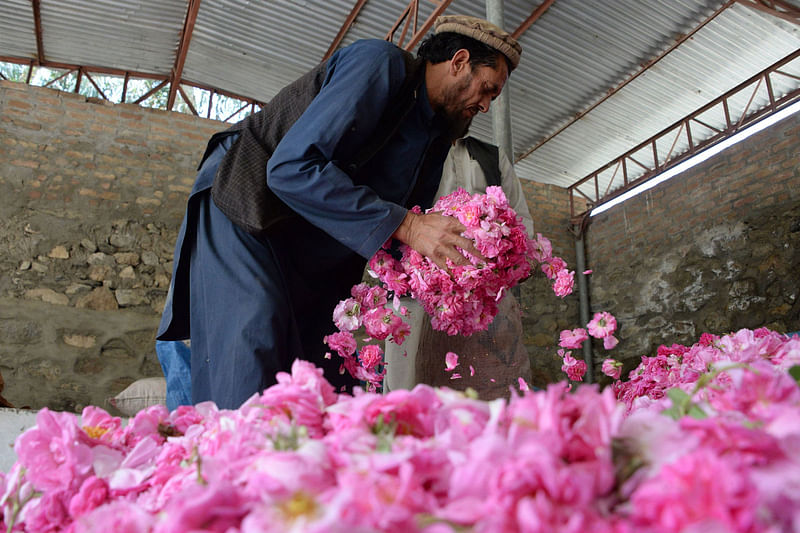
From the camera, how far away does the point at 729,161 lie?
237 inches

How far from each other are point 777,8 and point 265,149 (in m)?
5.93

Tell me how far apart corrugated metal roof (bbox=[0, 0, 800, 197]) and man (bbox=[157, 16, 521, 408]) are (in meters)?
4.77

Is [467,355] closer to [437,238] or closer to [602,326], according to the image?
[602,326]

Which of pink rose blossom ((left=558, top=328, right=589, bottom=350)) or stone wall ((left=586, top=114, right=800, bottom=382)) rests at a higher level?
stone wall ((left=586, top=114, right=800, bottom=382))

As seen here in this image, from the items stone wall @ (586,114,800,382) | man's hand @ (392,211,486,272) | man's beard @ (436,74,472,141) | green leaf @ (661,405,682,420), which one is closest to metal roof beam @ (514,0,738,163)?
stone wall @ (586,114,800,382)

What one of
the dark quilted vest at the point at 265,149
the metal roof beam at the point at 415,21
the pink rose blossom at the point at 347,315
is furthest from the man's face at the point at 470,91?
the metal roof beam at the point at 415,21

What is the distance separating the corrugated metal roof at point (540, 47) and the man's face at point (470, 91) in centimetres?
475

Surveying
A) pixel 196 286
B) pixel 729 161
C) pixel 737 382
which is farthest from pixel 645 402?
pixel 729 161

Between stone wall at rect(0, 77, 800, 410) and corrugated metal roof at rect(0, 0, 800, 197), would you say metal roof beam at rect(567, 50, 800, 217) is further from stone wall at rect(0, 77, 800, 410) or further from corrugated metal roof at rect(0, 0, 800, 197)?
stone wall at rect(0, 77, 800, 410)

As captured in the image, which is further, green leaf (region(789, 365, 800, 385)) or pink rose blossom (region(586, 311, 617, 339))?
pink rose blossom (region(586, 311, 617, 339))

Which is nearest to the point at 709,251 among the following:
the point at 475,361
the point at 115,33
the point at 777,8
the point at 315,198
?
the point at 777,8

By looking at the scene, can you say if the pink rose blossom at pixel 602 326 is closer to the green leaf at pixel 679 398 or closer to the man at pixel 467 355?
the man at pixel 467 355

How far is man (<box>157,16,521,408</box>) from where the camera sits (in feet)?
4.67

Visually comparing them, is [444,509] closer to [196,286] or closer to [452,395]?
[452,395]
